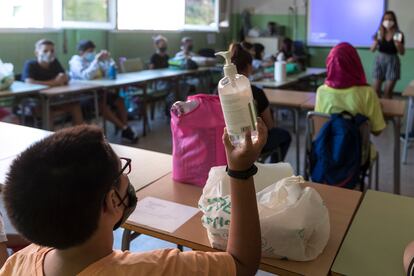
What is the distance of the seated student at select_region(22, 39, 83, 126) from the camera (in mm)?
4602

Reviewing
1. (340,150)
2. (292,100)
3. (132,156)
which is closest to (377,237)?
(132,156)

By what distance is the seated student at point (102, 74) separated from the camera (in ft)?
16.3

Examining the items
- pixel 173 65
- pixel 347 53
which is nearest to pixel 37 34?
pixel 173 65

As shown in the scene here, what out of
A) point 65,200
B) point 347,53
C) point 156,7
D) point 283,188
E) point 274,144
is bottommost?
point 274,144

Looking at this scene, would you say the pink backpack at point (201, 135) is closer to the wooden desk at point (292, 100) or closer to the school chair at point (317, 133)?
the school chair at point (317, 133)

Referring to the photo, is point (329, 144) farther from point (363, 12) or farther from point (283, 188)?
point (363, 12)

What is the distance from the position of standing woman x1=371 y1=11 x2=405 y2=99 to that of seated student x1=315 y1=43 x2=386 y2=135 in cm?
315

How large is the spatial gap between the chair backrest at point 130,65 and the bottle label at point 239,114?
5253 mm

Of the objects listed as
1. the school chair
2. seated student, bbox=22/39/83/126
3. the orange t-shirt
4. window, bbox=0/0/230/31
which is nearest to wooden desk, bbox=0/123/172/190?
the orange t-shirt

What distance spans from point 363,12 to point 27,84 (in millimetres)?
6168

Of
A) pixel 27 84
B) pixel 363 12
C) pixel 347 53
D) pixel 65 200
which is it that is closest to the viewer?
pixel 65 200

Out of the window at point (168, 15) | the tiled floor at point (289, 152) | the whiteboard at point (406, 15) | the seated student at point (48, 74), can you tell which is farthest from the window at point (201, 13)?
the seated student at point (48, 74)

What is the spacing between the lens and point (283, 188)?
128 centimetres

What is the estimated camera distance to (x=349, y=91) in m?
2.94
